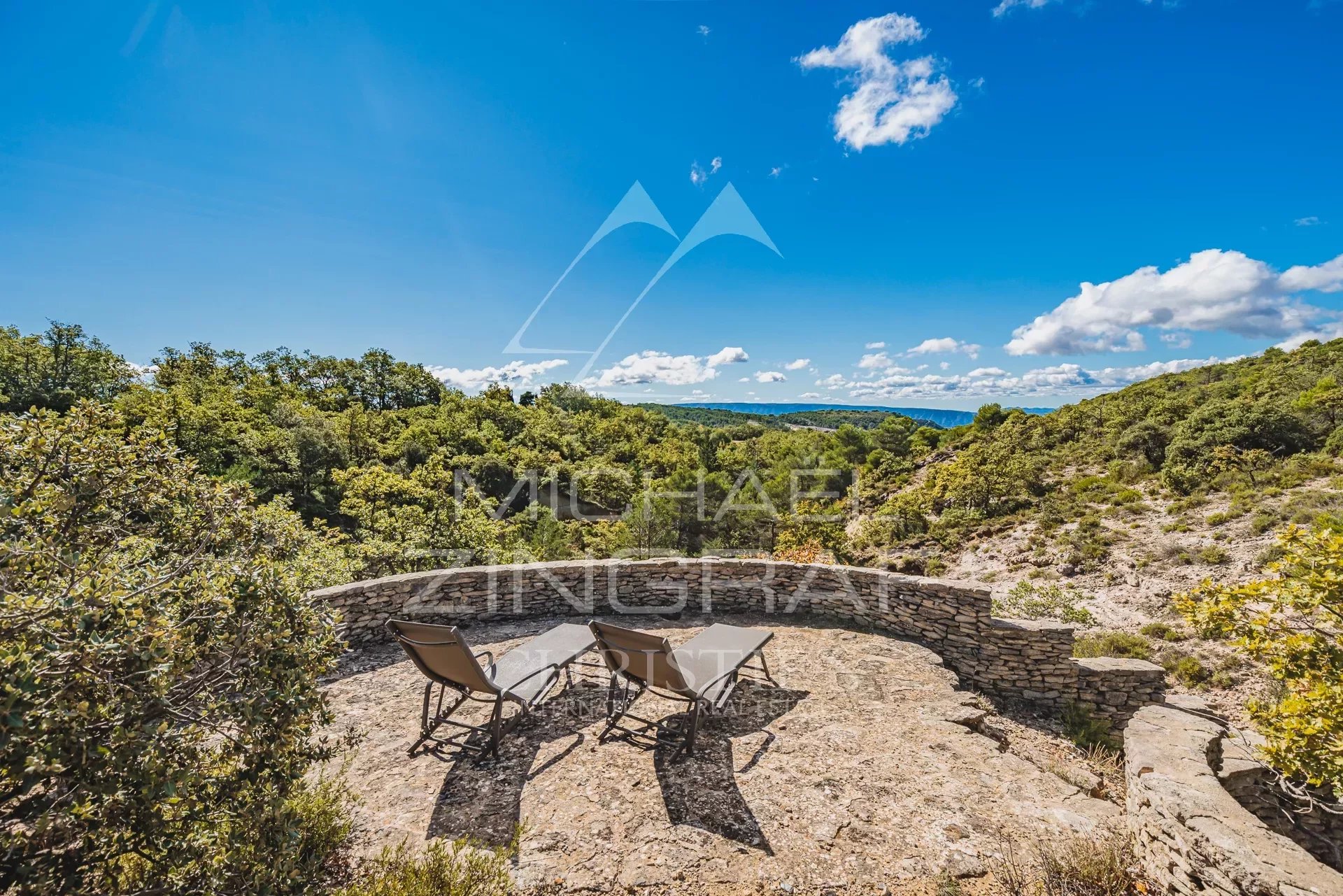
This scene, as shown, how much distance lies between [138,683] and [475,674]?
2.15m

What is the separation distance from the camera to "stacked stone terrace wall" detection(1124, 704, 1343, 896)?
7.63 feet

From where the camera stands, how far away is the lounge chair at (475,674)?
3.63m

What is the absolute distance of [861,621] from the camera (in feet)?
20.9

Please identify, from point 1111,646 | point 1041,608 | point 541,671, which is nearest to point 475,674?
point 541,671

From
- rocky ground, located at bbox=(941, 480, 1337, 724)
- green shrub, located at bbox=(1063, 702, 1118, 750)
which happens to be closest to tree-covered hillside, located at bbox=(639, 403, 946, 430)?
rocky ground, located at bbox=(941, 480, 1337, 724)

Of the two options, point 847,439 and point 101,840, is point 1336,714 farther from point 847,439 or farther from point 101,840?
point 847,439

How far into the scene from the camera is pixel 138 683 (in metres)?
1.70

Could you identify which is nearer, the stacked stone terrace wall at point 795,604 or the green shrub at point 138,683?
the green shrub at point 138,683

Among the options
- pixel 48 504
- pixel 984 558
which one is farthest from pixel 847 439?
pixel 48 504

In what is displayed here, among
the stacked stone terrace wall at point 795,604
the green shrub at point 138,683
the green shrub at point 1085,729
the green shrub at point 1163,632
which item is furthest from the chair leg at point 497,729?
the green shrub at point 1163,632

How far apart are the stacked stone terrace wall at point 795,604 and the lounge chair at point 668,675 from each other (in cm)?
186

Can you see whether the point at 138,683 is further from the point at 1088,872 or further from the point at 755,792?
the point at 1088,872

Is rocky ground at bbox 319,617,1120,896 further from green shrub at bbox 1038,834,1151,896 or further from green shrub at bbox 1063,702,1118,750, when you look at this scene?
green shrub at bbox 1063,702,1118,750

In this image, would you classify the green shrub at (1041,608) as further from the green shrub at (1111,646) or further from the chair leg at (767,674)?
the chair leg at (767,674)
